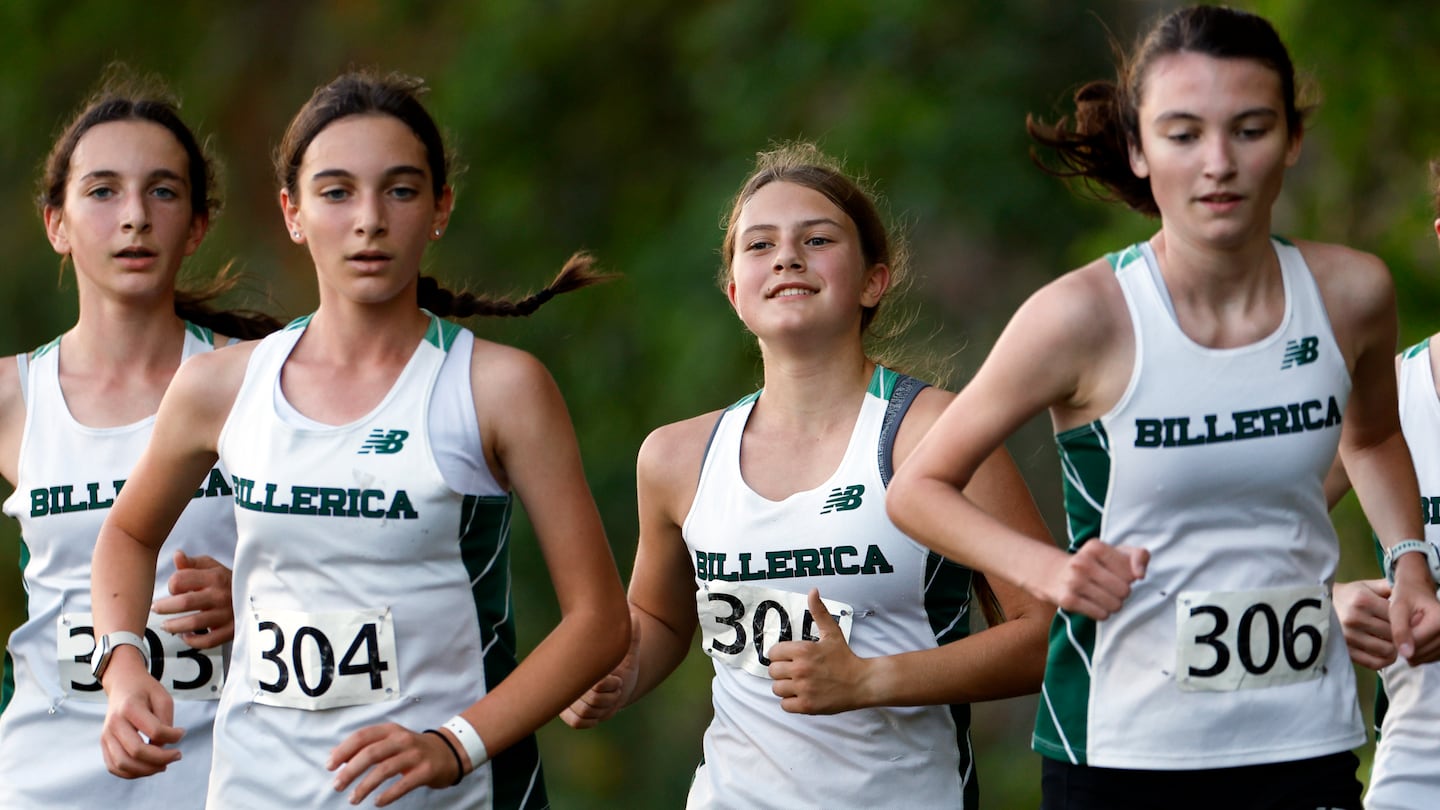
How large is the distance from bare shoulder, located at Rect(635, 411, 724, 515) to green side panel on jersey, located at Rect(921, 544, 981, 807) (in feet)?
1.66

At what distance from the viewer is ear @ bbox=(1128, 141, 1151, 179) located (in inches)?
126

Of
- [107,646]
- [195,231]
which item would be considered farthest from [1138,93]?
[195,231]

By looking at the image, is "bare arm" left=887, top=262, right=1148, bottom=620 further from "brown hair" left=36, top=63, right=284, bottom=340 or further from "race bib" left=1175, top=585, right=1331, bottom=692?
"brown hair" left=36, top=63, right=284, bottom=340

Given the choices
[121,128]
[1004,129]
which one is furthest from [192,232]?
[1004,129]

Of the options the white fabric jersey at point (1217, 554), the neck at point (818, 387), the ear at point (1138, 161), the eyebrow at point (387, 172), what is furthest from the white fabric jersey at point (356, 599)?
the ear at point (1138, 161)

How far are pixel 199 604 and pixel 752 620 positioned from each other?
108 centimetres

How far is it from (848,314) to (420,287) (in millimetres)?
871

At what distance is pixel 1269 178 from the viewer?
120 inches

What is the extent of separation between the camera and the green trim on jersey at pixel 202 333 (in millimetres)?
4285

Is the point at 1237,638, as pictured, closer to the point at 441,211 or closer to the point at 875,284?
the point at 875,284

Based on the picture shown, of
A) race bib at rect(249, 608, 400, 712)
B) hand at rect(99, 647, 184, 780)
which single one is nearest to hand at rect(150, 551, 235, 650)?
hand at rect(99, 647, 184, 780)

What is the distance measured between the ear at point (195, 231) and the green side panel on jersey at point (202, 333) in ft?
0.52

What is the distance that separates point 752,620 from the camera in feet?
11.9

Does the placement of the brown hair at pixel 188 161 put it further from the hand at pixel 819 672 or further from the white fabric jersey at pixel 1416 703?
the white fabric jersey at pixel 1416 703
